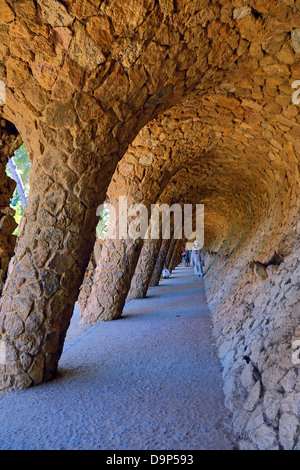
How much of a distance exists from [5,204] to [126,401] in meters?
2.79

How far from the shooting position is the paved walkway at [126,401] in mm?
1906

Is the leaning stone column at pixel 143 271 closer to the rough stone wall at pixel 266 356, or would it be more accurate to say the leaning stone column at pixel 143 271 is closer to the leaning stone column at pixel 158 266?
the leaning stone column at pixel 158 266

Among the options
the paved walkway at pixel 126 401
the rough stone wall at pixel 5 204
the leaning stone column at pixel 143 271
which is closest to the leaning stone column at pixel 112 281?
the paved walkway at pixel 126 401

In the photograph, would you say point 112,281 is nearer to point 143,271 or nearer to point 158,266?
point 143,271

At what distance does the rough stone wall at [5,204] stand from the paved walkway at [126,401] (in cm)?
128

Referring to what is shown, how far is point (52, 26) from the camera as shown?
7.35 ft

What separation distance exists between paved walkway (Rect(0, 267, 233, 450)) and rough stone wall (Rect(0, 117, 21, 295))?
128 cm

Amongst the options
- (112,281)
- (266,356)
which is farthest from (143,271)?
(266,356)

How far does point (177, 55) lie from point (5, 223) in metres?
2.55

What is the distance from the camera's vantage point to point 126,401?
2.43 m

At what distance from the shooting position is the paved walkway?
191cm

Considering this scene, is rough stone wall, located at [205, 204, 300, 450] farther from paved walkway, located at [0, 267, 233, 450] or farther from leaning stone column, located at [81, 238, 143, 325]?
leaning stone column, located at [81, 238, 143, 325]

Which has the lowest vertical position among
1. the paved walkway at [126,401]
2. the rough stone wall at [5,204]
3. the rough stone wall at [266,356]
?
the paved walkway at [126,401]

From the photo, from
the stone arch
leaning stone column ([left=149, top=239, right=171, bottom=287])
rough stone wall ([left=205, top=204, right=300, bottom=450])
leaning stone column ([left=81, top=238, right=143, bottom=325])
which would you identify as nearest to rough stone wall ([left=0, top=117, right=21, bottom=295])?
the stone arch
